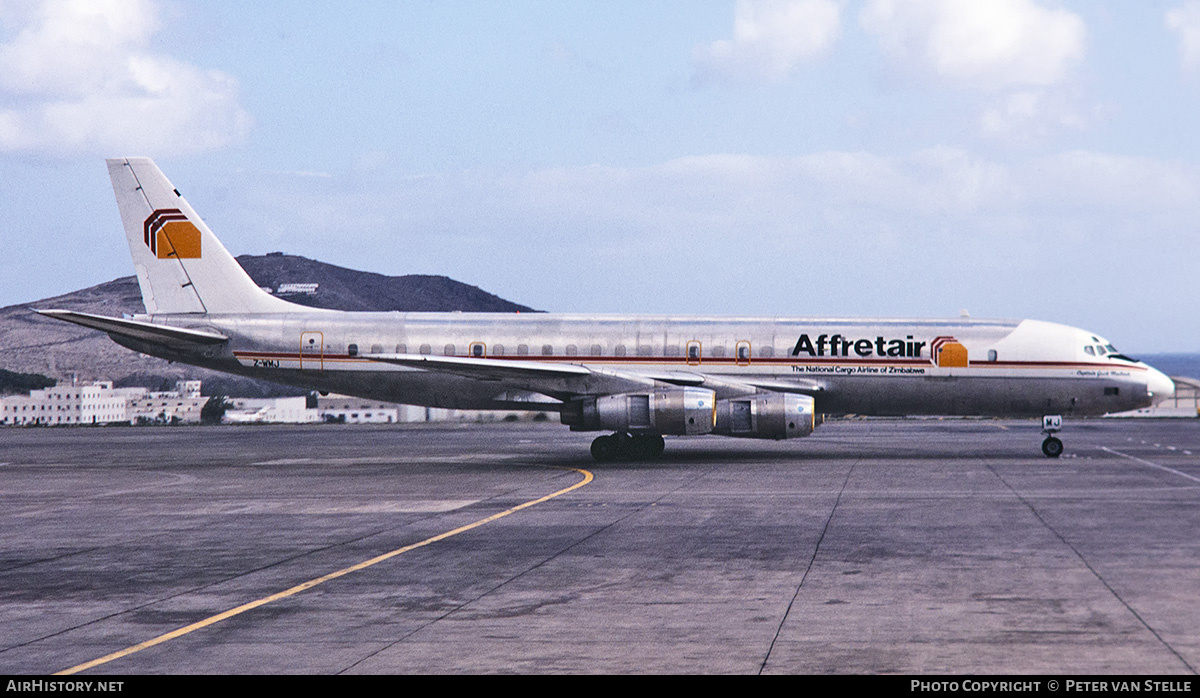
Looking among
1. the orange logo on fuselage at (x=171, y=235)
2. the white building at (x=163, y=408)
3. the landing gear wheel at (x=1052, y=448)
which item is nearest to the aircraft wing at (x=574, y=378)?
the landing gear wheel at (x=1052, y=448)

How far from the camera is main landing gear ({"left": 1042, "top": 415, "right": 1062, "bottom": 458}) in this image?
32.9 metres

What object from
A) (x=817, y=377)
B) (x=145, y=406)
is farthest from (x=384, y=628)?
(x=145, y=406)

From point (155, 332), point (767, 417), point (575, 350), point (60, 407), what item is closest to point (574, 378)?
point (575, 350)

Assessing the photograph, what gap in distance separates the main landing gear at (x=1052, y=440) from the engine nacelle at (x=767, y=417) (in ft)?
24.2

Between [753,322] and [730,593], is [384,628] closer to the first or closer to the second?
[730,593]

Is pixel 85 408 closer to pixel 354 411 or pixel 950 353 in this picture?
pixel 354 411

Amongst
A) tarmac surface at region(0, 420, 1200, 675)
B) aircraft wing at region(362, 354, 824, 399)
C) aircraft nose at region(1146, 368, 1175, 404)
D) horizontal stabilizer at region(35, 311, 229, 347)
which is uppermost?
horizontal stabilizer at region(35, 311, 229, 347)

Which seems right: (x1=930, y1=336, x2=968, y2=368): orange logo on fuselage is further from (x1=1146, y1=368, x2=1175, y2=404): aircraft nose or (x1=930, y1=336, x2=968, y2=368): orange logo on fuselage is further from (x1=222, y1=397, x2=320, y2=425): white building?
(x1=222, y1=397, x2=320, y2=425): white building

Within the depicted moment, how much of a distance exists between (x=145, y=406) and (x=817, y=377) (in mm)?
91544

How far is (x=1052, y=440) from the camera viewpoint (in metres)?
33.5

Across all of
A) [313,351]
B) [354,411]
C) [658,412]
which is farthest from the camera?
[354,411]

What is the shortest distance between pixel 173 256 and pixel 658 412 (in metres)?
17.1

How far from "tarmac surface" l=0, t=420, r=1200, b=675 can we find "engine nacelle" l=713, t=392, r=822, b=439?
205cm

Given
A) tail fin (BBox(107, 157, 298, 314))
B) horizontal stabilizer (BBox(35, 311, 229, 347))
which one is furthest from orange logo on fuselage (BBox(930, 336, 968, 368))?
horizontal stabilizer (BBox(35, 311, 229, 347))
